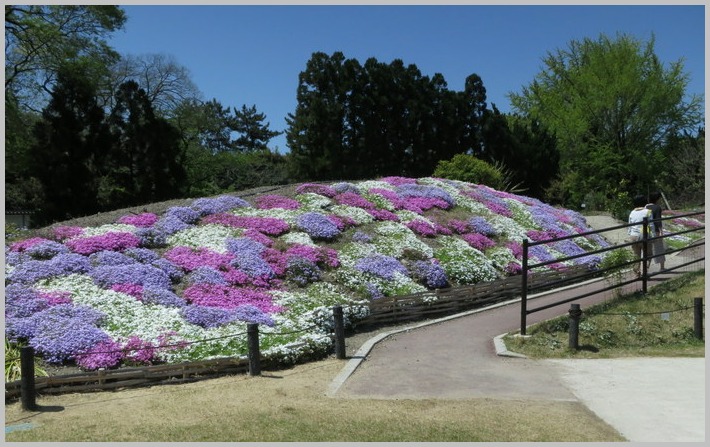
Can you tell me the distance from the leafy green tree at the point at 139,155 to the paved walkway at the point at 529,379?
2199 cm

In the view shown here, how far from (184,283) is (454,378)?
6.35m

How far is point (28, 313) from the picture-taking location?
10258 millimetres

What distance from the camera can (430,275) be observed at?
14.2m

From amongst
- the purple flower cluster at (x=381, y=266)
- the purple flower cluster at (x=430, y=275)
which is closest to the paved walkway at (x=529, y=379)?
the purple flower cluster at (x=381, y=266)

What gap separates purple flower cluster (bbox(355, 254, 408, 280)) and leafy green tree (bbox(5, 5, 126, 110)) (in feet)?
71.4

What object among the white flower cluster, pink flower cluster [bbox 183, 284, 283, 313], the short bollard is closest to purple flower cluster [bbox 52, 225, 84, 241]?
the white flower cluster

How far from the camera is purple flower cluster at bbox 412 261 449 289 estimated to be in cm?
1409

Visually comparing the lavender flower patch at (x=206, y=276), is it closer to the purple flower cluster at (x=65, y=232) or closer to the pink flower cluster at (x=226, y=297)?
the pink flower cluster at (x=226, y=297)

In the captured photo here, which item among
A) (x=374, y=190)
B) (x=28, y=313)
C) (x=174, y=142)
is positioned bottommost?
(x=28, y=313)

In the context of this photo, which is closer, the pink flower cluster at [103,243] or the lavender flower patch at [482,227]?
the pink flower cluster at [103,243]

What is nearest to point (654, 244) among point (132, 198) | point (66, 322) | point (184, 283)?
point (184, 283)

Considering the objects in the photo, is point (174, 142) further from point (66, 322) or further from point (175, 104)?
point (66, 322)

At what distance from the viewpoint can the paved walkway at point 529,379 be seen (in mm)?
6457

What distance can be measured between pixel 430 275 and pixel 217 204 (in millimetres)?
6398
